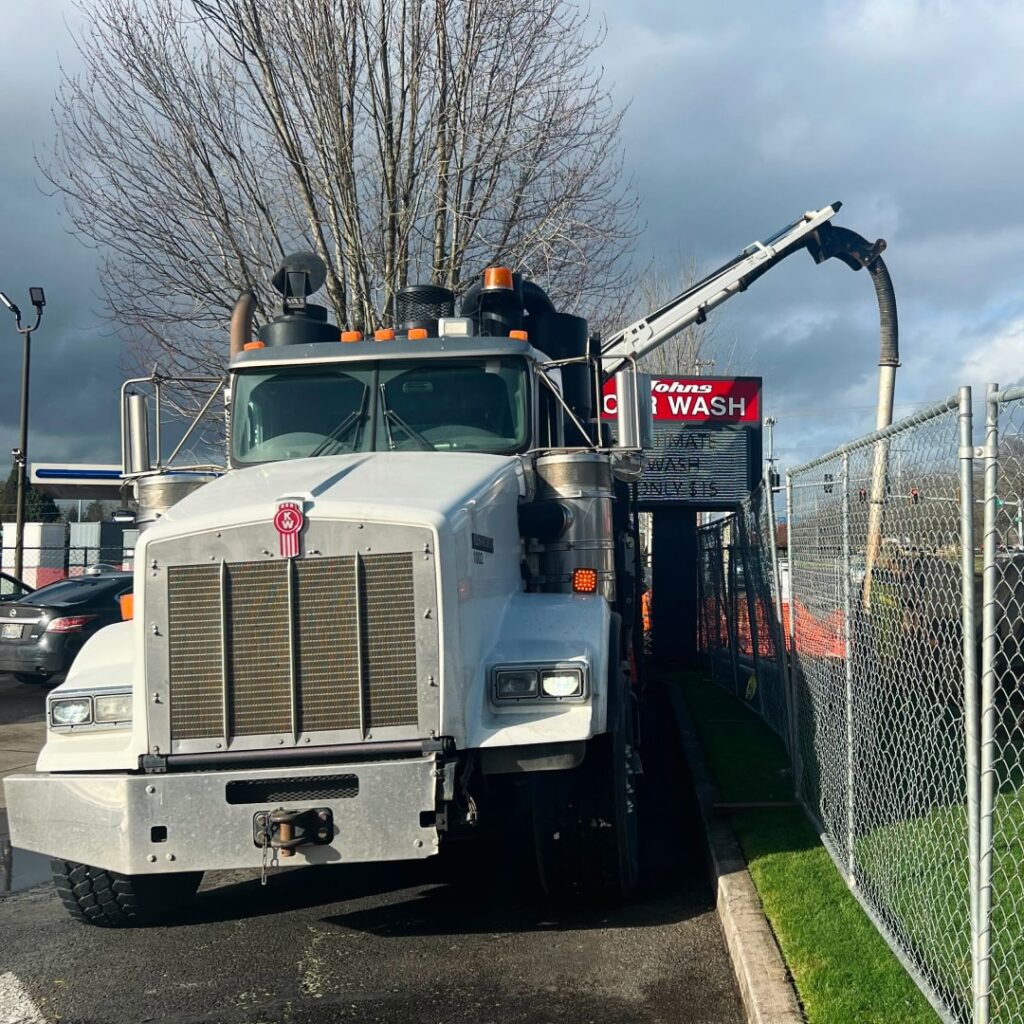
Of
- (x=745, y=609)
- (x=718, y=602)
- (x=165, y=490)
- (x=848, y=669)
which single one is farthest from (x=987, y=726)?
(x=718, y=602)

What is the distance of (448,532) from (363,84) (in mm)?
9825

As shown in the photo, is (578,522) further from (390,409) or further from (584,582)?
(390,409)

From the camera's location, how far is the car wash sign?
17.1 metres

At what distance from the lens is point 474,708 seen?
524 centimetres

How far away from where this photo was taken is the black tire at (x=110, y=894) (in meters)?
5.86

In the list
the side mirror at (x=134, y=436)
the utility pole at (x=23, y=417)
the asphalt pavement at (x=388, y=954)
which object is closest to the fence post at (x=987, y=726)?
the asphalt pavement at (x=388, y=954)

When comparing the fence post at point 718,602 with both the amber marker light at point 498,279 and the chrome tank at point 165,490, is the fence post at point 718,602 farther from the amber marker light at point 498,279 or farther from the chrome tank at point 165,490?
the chrome tank at point 165,490

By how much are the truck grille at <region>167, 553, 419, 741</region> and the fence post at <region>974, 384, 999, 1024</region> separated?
2403 mm

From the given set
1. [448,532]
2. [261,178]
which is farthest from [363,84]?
[448,532]

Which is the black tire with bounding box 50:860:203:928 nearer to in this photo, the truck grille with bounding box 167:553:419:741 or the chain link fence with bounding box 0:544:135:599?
the truck grille with bounding box 167:553:419:741

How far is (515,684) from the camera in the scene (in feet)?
17.5

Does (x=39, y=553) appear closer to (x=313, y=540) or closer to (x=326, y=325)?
(x=326, y=325)

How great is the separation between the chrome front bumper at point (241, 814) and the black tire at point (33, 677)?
419 inches

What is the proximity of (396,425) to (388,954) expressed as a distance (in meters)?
3.05
